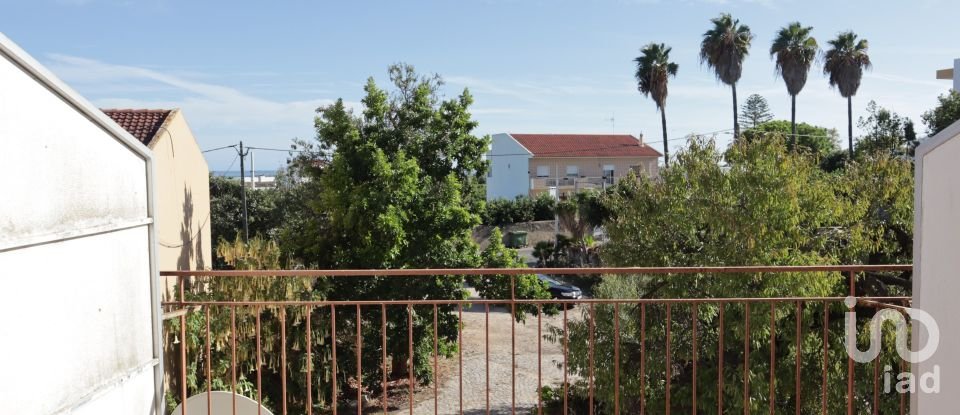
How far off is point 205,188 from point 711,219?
1083 centimetres

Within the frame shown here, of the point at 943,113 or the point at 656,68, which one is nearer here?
the point at 943,113

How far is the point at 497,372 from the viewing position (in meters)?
19.2

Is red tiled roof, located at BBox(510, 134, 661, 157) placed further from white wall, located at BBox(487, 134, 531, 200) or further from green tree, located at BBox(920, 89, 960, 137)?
green tree, located at BBox(920, 89, 960, 137)

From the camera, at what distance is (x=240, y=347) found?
40.5 feet

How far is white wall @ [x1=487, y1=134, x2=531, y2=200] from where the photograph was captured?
45438mm

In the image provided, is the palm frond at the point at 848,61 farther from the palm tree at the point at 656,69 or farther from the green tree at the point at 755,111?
the green tree at the point at 755,111

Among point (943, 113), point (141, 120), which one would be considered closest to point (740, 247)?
point (141, 120)

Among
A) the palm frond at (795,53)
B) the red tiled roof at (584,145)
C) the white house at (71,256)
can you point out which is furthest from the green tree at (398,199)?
the red tiled roof at (584,145)

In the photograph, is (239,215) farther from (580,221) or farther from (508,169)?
(508,169)

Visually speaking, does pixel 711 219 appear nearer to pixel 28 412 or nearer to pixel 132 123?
pixel 28 412

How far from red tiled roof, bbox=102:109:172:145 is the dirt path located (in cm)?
789

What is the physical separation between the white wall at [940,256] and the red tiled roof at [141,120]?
1178 cm

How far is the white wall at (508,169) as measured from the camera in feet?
149

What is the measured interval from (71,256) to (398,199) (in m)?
11.9
